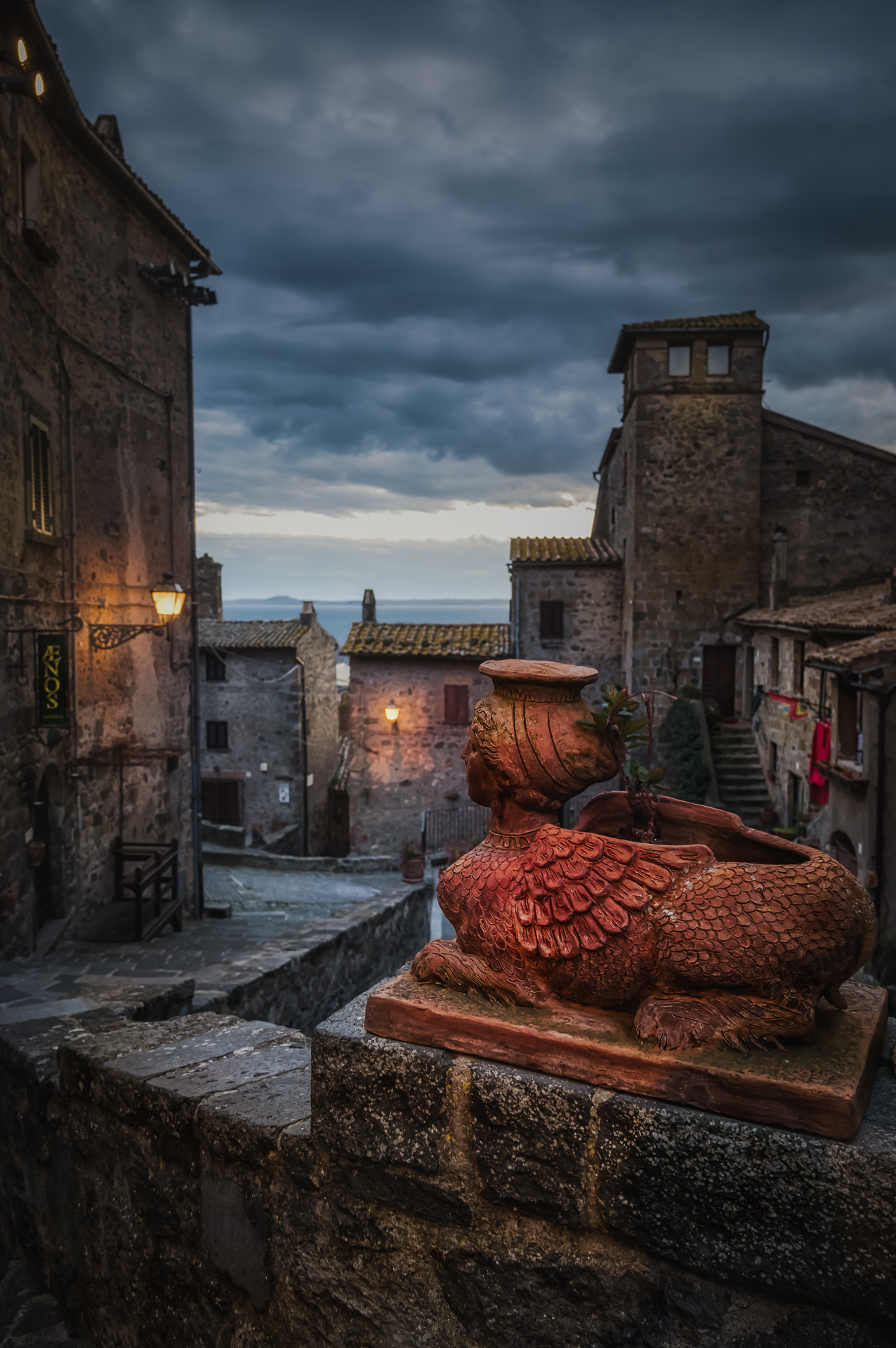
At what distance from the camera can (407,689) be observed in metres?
20.2

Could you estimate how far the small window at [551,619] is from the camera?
66.7 ft

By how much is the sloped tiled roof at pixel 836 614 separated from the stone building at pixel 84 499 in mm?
10395

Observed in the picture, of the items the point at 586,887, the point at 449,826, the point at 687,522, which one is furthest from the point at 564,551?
the point at 586,887

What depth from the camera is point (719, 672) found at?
63.9ft

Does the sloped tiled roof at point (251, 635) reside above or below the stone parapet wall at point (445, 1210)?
above

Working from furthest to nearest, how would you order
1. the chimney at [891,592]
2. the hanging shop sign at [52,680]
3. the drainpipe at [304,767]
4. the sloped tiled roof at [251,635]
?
the drainpipe at [304,767] → the sloped tiled roof at [251,635] → the chimney at [891,592] → the hanging shop sign at [52,680]

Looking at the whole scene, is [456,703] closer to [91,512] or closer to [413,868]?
[413,868]

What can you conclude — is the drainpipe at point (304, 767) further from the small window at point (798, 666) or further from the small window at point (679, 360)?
the small window at point (798, 666)

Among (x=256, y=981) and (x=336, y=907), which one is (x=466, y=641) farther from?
(x=256, y=981)

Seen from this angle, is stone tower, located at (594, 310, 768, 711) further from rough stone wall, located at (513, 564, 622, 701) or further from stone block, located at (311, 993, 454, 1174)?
stone block, located at (311, 993, 454, 1174)

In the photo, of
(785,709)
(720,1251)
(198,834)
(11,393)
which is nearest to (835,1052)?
(720,1251)

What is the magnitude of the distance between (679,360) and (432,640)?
894 centimetres

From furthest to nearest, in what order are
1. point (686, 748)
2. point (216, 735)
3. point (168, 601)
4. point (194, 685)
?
point (216, 735)
point (686, 748)
point (194, 685)
point (168, 601)

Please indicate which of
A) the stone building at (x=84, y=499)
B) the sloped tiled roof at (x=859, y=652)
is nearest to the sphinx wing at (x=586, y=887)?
the stone building at (x=84, y=499)
